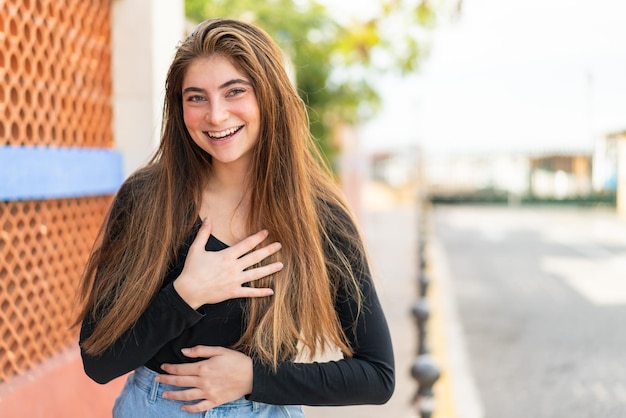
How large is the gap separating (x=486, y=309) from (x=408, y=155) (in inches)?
1012

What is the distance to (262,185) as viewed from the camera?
1.77 m

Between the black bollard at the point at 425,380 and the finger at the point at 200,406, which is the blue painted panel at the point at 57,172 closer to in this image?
the finger at the point at 200,406

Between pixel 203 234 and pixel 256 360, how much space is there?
1.03ft

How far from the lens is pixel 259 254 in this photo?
170cm

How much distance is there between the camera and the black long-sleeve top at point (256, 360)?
1.63 meters

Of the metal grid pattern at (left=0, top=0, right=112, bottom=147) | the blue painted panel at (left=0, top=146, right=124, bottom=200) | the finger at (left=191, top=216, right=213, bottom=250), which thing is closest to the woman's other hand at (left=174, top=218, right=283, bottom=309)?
the finger at (left=191, top=216, right=213, bottom=250)

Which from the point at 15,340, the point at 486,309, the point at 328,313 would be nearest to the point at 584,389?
the point at 486,309

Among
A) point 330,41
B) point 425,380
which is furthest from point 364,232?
point 330,41

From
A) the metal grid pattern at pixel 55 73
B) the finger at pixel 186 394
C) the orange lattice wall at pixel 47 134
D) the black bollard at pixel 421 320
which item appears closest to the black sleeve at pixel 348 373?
the finger at pixel 186 394

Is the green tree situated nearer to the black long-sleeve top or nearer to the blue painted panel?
the blue painted panel

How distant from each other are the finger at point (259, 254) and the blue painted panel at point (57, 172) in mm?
1633

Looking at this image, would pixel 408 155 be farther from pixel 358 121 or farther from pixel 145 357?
pixel 145 357

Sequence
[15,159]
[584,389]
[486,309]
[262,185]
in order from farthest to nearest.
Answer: [486,309] → [584,389] → [15,159] → [262,185]

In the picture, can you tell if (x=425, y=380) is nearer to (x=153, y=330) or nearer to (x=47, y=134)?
(x=47, y=134)
